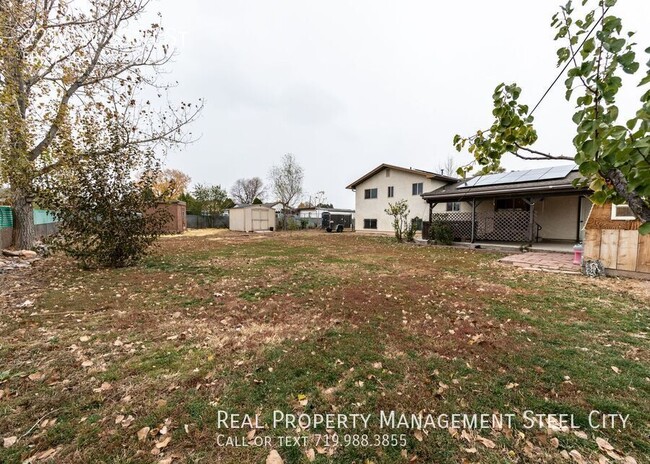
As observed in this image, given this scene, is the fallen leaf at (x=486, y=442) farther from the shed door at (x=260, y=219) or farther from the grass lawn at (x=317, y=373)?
the shed door at (x=260, y=219)

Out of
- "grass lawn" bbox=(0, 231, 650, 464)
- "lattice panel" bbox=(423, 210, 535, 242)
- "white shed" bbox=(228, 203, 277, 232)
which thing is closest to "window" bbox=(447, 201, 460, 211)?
"lattice panel" bbox=(423, 210, 535, 242)

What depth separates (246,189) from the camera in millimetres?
53844

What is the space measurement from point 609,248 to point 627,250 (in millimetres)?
306

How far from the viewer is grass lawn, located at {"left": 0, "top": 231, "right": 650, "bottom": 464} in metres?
1.83

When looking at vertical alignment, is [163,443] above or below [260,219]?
below

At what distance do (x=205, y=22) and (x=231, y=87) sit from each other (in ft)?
12.4

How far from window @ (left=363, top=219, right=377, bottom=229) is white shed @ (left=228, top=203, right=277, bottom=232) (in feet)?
32.2

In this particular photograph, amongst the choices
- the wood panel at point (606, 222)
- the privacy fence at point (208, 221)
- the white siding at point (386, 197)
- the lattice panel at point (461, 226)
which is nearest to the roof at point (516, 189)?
the lattice panel at point (461, 226)

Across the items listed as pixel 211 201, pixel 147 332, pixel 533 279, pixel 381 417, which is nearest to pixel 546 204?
pixel 533 279

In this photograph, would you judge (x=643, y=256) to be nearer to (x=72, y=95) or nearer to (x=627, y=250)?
(x=627, y=250)

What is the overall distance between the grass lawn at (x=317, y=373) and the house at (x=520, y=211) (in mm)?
7892

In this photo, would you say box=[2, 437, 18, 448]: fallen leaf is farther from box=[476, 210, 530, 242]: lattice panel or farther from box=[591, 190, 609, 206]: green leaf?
box=[476, 210, 530, 242]: lattice panel

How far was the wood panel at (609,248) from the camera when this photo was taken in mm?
6707

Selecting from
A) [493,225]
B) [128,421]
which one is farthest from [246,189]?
[128,421]
